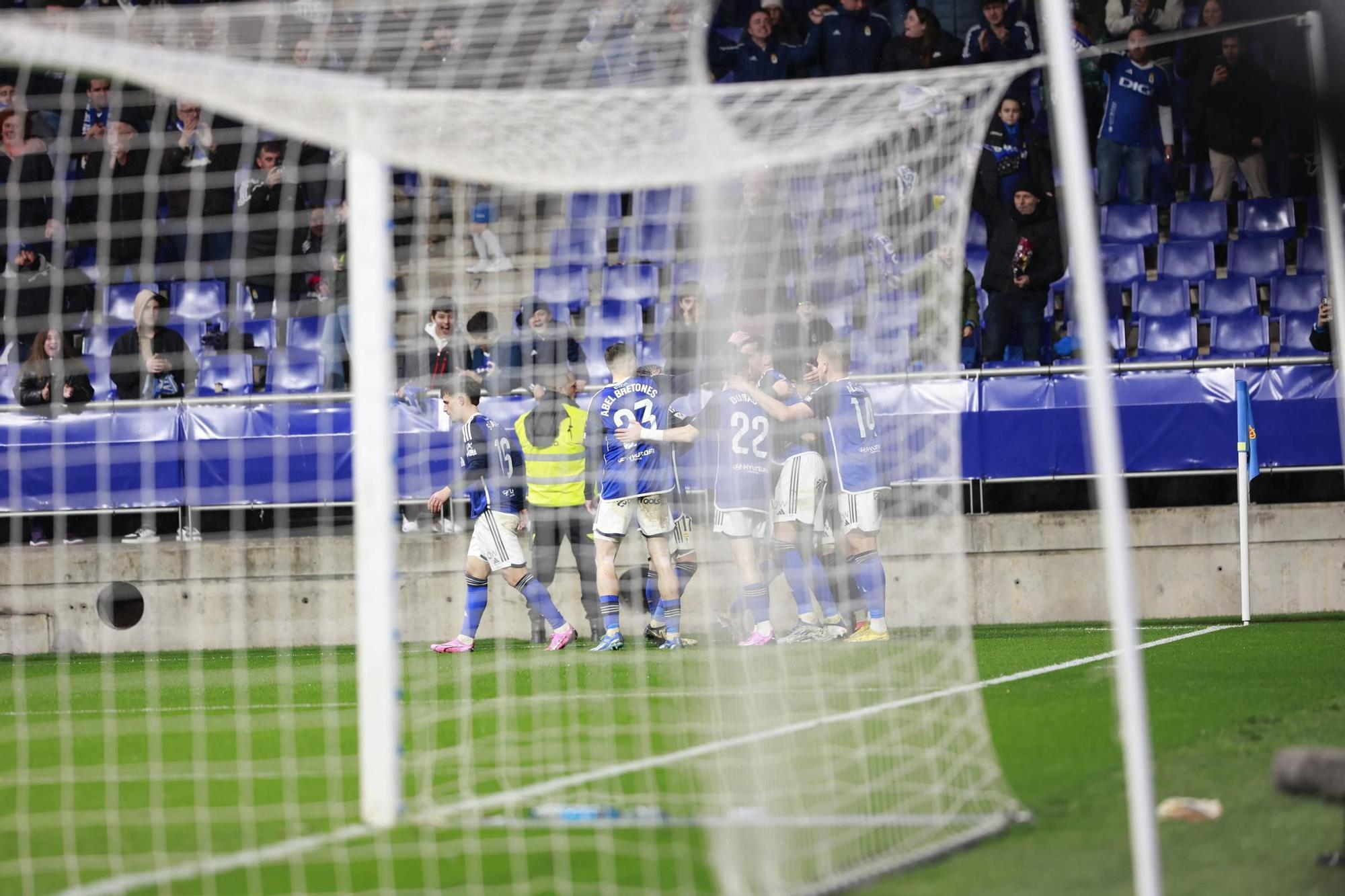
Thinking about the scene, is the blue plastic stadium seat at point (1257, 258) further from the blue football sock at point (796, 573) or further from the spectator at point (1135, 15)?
the blue football sock at point (796, 573)

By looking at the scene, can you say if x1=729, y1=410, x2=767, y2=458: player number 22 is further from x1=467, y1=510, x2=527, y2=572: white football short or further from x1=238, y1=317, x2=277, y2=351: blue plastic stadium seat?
x1=238, y1=317, x2=277, y2=351: blue plastic stadium seat

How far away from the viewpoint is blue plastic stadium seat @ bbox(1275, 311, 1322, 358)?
1327cm

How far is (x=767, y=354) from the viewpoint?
7051 millimetres

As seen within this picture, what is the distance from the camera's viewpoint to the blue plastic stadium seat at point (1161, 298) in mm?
13695

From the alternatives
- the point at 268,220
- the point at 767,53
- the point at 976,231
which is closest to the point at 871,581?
the point at 268,220

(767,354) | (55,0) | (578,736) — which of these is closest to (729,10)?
(55,0)

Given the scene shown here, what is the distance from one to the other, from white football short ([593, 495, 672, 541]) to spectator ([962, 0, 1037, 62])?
7.32 m

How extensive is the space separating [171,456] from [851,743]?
26.0 ft

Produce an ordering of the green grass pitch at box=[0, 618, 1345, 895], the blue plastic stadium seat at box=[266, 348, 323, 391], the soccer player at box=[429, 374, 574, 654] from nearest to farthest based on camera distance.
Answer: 1. the green grass pitch at box=[0, 618, 1345, 895]
2. the soccer player at box=[429, 374, 574, 654]
3. the blue plastic stadium seat at box=[266, 348, 323, 391]

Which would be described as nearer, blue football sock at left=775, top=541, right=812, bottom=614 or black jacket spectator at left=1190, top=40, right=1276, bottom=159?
blue football sock at left=775, top=541, right=812, bottom=614

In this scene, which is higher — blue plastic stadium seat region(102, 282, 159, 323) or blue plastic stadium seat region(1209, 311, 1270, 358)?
blue plastic stadium seat region(102, 282, 159, 323)

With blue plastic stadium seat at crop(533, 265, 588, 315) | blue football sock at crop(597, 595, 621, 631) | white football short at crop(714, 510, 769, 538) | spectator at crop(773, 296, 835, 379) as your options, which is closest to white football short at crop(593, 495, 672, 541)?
blue football sock at crop(597, 595, 621, 631)

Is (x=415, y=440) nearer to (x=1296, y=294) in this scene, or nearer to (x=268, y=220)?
(x=268, y=220)

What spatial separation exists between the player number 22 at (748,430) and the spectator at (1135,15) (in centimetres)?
787
